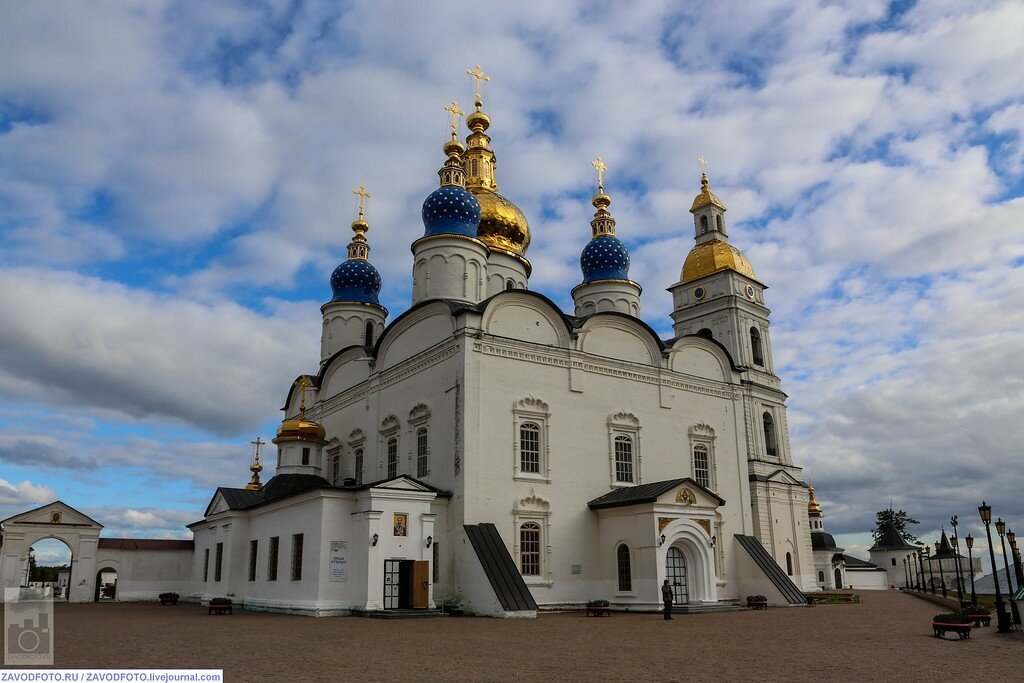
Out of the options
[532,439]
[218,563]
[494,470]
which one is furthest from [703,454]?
[218,563]

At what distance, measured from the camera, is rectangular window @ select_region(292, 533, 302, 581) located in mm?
18422

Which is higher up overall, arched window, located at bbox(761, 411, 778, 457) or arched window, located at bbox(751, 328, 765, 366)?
arched window, located at bbox(751, 328, 765, 366)

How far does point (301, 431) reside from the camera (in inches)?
939

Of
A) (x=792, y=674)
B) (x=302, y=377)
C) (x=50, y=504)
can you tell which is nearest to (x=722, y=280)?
(x=302, y=377)

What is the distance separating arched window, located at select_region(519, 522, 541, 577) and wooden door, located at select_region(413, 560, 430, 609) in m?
2.57

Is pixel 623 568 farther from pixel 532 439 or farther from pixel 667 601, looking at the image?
pixel 532 439

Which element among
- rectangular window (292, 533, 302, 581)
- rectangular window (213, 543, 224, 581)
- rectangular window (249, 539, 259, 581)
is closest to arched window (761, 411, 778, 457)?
rectangular window (292, 533, 302, 581)

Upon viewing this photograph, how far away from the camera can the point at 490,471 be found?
18719mm

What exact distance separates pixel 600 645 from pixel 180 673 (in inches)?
226

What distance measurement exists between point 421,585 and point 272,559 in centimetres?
525

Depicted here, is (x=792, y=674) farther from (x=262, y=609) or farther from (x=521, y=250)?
(x=521, y=250)

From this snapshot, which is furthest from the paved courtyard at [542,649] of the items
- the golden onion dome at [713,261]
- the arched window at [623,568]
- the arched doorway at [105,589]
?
the golden onion dome at [713,261]

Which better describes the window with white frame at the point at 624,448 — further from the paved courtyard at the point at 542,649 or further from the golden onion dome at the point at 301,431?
the golden onion dome at the point at 301,431

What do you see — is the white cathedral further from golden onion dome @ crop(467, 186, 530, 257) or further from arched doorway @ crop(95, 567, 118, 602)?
arched doorway @ crop(95, 567, 118, 602)
